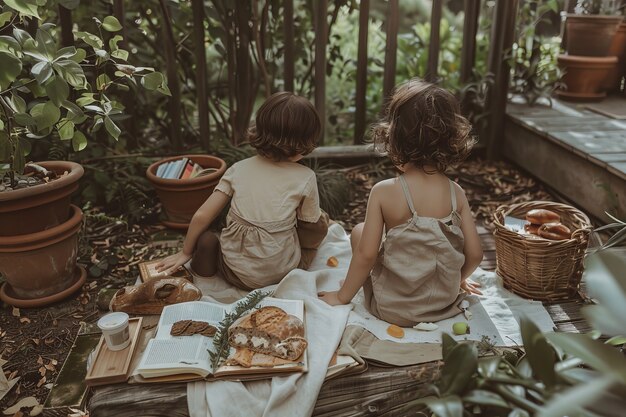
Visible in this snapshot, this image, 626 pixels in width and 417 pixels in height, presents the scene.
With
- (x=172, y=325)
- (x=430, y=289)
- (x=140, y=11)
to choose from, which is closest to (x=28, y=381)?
(x=172, y=325)

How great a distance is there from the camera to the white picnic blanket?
166cm

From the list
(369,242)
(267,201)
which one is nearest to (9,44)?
(267,201)

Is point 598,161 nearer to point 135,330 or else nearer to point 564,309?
point 564,309

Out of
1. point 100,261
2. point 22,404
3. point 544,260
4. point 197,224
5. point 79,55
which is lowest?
point 22,404

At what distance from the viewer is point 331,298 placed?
84.4 inches

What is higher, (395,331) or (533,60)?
(533,60)

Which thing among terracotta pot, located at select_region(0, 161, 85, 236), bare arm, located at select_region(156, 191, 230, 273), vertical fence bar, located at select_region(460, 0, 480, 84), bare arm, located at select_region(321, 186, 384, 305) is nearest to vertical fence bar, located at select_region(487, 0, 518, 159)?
vertical fence bar, located at select_region(460, 0, 480, 84)

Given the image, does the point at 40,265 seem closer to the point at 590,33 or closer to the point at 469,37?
the point at 469,37

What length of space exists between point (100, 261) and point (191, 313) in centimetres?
105

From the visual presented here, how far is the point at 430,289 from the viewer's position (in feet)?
6.64

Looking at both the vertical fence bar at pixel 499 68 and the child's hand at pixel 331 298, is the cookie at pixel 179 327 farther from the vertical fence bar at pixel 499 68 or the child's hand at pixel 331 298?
the vertical fence bar at pixel 499 68

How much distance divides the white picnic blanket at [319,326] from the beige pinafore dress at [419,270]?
56 millimetres

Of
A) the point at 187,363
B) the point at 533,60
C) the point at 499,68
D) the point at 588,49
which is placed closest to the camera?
the point at 187,363

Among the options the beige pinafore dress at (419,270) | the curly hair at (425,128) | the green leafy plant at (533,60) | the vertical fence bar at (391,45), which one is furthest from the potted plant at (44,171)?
the green leafy plant at (533,60)
